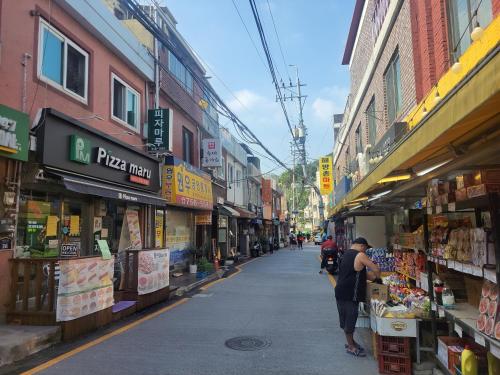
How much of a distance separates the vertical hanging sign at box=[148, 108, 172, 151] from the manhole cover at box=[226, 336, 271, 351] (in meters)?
8.32

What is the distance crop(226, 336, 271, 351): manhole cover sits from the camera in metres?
6.50

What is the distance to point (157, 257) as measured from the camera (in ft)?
33.4

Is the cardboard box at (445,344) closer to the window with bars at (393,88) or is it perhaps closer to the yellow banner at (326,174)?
the window with bars at (393,88)

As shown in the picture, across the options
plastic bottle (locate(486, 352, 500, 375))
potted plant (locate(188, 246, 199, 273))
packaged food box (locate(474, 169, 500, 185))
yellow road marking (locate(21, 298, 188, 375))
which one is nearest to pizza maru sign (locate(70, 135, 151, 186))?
yellow road marking (locate(21, 298, 188, 375))

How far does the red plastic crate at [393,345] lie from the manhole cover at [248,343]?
1.82m

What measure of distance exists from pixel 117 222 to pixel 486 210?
10.1 metres

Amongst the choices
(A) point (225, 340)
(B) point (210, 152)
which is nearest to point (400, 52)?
(A) point (225, 340)

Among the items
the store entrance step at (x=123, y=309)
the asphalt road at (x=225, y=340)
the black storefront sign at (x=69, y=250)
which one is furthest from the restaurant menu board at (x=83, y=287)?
the black storefront sign at (x=69, y=250)

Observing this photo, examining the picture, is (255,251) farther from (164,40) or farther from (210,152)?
(164,40)

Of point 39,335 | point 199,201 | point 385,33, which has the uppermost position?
point 385,33

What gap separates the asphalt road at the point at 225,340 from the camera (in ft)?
18.2

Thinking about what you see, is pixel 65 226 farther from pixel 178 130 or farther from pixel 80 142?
pixel 178 130

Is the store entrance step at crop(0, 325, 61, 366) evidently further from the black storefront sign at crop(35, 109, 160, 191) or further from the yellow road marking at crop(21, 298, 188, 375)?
the black storefront sign at crop(35, 109, 160, 191)

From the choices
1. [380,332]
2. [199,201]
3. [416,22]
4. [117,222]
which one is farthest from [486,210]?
[199,201]
